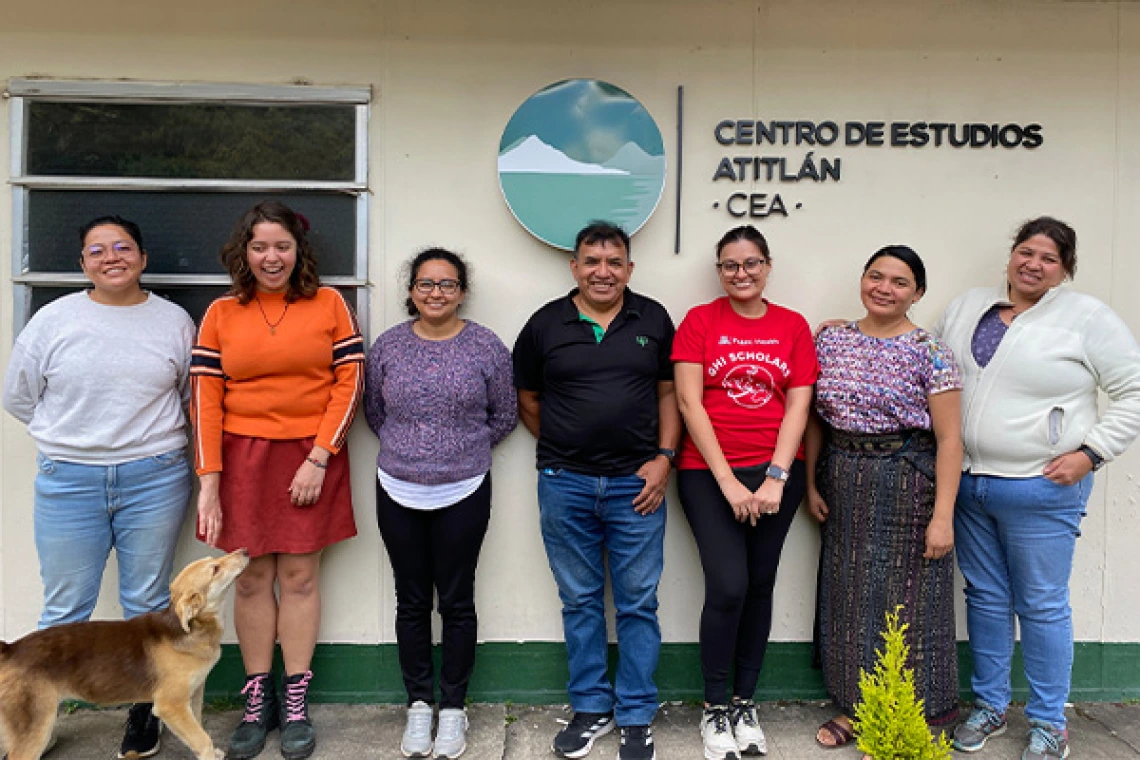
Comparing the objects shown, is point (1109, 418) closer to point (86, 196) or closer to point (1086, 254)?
point (1086, 254)

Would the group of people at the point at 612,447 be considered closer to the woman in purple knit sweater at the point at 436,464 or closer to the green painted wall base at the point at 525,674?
the woman in purple knit sweater at the point at 436,464

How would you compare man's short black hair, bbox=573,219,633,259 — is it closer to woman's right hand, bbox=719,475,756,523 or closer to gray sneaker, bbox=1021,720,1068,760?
woman's right hand, bbox=719,475,756,523

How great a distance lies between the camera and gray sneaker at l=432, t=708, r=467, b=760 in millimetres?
2945

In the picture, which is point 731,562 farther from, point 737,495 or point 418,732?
point 418,732

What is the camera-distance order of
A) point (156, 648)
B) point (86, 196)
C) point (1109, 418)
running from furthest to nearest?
1. point (86, 196)
2. point (1109, 418)
3. point (156, 648)

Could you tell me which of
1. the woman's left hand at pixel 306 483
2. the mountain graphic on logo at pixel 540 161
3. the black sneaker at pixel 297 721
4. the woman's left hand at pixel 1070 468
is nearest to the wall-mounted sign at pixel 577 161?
A: the mountain graphic on logo at pixel 540 161

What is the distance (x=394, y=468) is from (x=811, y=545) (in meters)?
1.85

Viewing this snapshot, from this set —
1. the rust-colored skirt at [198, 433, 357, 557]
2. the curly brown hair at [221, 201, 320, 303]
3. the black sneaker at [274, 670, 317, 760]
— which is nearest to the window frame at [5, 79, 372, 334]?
the curly brown hair at [221, 201, 320, 303]

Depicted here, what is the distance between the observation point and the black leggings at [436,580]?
2.94 m

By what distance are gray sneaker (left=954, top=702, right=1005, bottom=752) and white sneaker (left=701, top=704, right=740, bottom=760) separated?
92 cm

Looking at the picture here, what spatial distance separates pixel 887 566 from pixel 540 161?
84.6 inches

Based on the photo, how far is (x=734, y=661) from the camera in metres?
3.21

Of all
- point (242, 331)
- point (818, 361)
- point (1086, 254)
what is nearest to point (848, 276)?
point (818, 361)

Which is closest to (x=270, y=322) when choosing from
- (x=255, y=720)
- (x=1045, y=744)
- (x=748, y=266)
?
(x=255, y=720)
